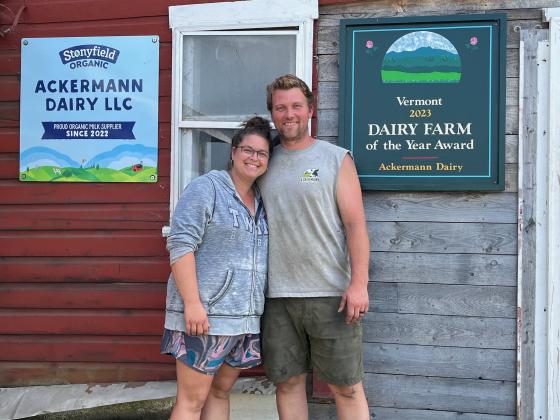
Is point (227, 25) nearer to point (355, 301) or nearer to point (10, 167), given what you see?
point (10, 167)

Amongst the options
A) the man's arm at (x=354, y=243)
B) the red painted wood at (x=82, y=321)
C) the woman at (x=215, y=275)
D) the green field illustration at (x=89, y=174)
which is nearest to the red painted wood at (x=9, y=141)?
the green field illustration at (x=89, y=174)

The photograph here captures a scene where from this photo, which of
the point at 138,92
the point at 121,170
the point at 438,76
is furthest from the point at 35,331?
the point at 438,76

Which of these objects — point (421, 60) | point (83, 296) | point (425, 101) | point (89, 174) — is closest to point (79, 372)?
point (83, 296)

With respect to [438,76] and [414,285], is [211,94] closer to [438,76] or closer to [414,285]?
[438,76]

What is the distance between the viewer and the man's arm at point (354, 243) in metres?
2.85

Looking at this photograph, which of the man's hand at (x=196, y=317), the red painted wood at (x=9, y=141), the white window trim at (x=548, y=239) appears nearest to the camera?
the man's hand at (x=196, y=317)

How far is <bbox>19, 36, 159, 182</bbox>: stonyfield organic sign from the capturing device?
3660 mm

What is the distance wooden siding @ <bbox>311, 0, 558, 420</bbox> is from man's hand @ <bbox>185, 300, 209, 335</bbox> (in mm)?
1121

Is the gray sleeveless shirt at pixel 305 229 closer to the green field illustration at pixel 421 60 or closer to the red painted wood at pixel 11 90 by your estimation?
the green field illustration at pixel 421 60

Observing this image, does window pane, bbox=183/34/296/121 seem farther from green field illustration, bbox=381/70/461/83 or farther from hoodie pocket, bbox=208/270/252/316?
hoodie pocket, bbox=208/270/252/316

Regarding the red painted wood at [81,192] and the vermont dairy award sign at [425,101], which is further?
the red painted wood at [81,192]

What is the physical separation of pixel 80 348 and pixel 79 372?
138mm

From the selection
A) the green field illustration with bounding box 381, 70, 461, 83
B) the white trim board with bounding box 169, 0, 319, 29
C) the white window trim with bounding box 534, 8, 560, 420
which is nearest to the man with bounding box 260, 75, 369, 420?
the green field illustration with bounding box 381, 70, 461, 83

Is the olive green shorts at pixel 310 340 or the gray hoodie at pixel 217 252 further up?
the gray hoodie at pixel 217 252
